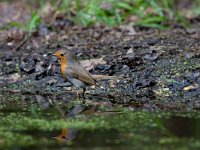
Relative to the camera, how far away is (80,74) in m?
8.58

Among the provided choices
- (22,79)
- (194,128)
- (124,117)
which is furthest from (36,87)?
(194,128)

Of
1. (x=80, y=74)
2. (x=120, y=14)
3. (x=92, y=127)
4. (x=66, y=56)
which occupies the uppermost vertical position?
(x=120, y=14)

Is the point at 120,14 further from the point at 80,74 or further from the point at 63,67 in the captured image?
the point at 80,74

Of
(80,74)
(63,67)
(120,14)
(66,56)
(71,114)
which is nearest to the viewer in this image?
(71,114)

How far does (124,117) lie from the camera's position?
7004mm

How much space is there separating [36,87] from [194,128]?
3.15 meters

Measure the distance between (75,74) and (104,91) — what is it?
16.6 inches

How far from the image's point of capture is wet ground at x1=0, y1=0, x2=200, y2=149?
6184mm

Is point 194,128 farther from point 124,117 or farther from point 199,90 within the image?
point 199,90

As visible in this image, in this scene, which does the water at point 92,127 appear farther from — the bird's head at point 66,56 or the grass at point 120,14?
the grass at point 120,14

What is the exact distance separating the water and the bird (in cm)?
59

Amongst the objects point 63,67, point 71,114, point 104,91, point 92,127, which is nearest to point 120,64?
point 104,91

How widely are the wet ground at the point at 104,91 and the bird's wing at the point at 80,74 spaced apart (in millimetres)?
205

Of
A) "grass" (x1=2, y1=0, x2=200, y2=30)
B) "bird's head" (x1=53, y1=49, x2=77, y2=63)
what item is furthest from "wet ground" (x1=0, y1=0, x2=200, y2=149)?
"bird's head" (x1=53, y1=49, x2=77, y2=63)
